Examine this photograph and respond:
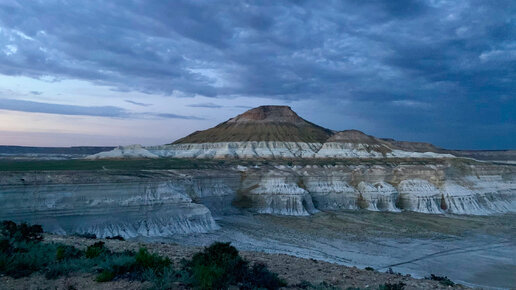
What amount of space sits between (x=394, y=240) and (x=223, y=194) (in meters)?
17.6

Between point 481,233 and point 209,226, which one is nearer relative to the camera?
point 209,226

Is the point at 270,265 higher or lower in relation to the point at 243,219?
higher

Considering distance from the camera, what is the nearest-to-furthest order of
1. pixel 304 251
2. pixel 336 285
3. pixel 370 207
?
pixel 336 285, pixel 304 251, pixel 370 207

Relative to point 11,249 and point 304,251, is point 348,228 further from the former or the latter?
point 11,249

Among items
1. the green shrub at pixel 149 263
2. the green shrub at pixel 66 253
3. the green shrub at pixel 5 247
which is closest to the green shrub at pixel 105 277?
the green shrub at pixel 149 263

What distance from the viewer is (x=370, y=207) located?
4616 cm

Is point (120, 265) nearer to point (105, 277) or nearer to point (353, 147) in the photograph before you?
point (105, 277)

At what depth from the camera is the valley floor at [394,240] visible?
23859 millimetres

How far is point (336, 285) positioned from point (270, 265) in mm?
2460

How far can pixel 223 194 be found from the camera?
41.7 m

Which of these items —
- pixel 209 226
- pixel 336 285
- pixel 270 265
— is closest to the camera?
pixel 336 285

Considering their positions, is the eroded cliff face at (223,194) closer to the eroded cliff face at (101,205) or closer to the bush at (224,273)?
the eroded cliff face at (101,205)

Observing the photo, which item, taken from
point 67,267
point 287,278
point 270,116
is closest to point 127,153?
point 270,116

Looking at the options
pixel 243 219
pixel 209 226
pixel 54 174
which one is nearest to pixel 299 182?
pixel 243 219
